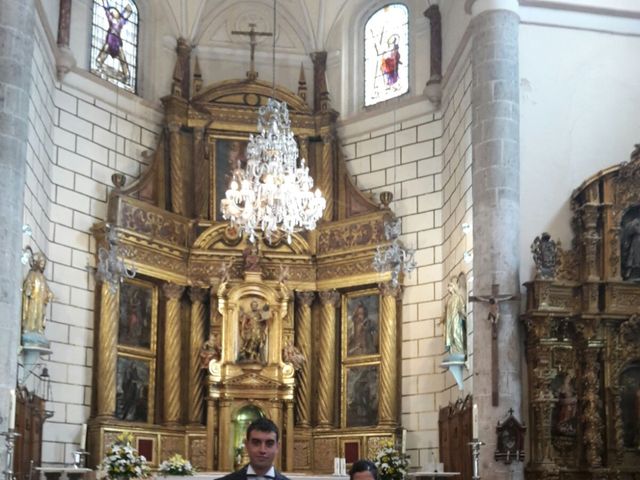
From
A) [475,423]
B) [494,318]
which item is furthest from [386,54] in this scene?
[475,423]

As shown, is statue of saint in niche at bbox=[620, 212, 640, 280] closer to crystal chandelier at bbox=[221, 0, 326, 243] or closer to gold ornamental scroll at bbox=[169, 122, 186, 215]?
crystal chandelier at bbox=[221, 0, 326, 243]

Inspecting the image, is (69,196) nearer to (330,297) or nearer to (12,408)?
(330,297)

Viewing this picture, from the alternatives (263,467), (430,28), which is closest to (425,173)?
(430,28)

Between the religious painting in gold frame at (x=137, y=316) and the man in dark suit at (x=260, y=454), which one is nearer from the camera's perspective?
the man in dark suit at (x=260, y=454)

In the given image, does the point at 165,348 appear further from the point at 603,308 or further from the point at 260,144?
the point at 603,308

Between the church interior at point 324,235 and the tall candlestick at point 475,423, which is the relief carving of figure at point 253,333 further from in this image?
the tall candlestick at point 475,423

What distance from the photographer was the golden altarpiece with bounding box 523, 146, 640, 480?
19.7m

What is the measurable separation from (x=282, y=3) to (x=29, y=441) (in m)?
12.5

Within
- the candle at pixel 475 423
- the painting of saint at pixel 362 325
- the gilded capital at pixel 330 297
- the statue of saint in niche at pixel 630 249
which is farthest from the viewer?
the gilded capital at pixel 330 297

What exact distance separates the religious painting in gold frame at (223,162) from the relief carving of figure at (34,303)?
5.89 metres

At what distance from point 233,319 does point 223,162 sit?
12.2 ft

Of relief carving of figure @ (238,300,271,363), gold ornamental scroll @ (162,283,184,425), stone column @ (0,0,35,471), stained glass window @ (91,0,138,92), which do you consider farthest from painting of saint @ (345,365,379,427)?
stone column @ (0,0,35,471)

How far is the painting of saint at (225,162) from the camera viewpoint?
2642 cm

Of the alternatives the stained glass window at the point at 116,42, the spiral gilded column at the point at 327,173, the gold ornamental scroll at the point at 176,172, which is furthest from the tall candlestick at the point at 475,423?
the stained glass window at the point at 116,42
